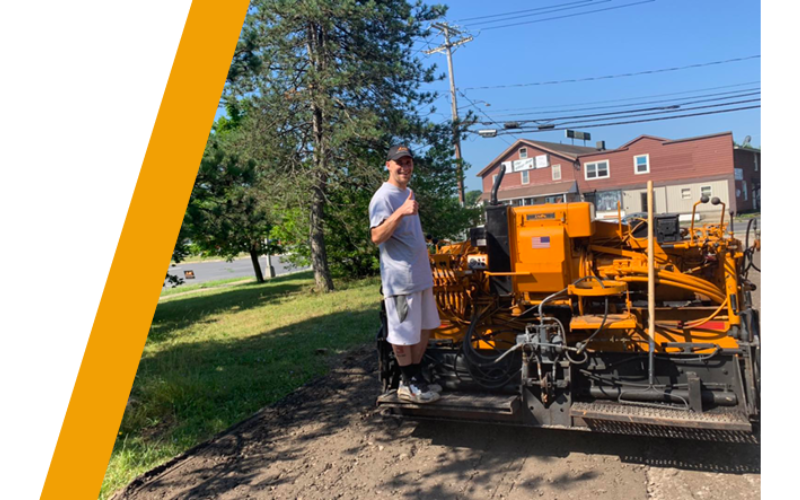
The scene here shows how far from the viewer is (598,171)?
3703 centimetres

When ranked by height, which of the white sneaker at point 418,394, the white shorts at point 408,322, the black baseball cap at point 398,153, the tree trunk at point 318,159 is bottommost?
the white sneaker at point 418,394

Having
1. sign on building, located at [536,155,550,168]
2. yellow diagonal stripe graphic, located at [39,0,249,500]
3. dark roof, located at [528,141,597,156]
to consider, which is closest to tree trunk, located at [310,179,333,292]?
yellow diagonal stripe graphic, located at [39,0,249,500]

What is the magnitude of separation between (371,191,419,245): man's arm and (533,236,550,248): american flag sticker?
107 centimetres

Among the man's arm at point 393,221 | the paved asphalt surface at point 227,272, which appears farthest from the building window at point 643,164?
the man's arm at point 393,221

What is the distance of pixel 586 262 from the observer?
176 inches

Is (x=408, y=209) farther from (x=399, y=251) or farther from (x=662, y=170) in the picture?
(x=662, y=170)

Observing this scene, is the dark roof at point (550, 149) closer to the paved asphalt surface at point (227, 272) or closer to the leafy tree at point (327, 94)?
the paved asphalt surface at point (227, 272)

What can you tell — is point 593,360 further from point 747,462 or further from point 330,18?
point 330,18

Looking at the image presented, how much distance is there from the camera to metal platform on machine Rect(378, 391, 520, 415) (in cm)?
385

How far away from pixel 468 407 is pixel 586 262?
1.53 metres

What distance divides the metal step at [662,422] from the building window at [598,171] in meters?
35.1

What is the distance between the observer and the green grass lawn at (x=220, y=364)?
4.70 metres

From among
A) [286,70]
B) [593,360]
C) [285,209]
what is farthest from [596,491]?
[286,70]

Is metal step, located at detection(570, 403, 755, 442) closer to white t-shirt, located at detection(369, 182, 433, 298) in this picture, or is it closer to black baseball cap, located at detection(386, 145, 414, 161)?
white t-shirt, located at detection(369, 182, 433, 298)
